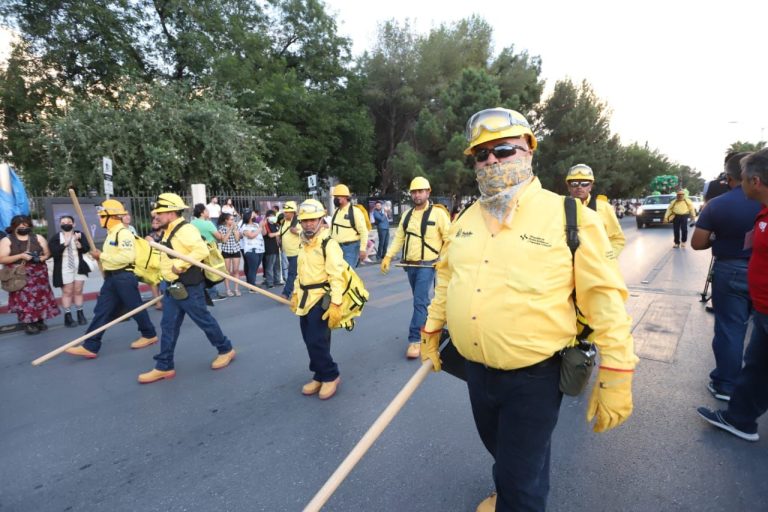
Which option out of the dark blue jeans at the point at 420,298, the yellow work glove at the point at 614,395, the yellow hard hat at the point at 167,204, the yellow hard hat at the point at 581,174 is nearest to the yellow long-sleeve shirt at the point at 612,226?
the yellow hard hat at the point at 581,174

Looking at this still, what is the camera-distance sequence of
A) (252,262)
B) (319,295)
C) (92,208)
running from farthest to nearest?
1. (92,208)
2. (252,262)
3. (319,295)

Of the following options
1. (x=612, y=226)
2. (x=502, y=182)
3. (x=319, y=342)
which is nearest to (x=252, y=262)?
(x=319, y=342)

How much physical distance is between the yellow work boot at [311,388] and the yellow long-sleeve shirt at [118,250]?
9.61 feet

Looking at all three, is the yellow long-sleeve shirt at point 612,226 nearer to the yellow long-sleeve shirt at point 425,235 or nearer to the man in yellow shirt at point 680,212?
the yellow long-sleeve shirt at point 425,235

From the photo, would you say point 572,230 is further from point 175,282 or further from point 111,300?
point 111,300

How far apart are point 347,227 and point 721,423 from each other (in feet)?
18.5

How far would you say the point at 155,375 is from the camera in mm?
4273

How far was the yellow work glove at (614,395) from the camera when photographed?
5.46 feet

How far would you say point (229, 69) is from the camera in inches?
843

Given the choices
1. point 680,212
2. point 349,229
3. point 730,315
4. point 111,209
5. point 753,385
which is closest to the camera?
point 753,385

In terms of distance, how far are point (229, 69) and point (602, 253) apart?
23790 mm

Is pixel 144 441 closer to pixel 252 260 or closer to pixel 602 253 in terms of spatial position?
pixel 602 253

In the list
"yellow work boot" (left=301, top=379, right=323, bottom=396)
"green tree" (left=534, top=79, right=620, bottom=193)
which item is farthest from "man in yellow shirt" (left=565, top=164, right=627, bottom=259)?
"green tree" (left=534, top=79, right=620, bottom=193)

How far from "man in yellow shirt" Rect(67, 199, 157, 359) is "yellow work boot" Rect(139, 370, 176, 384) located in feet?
3.92
